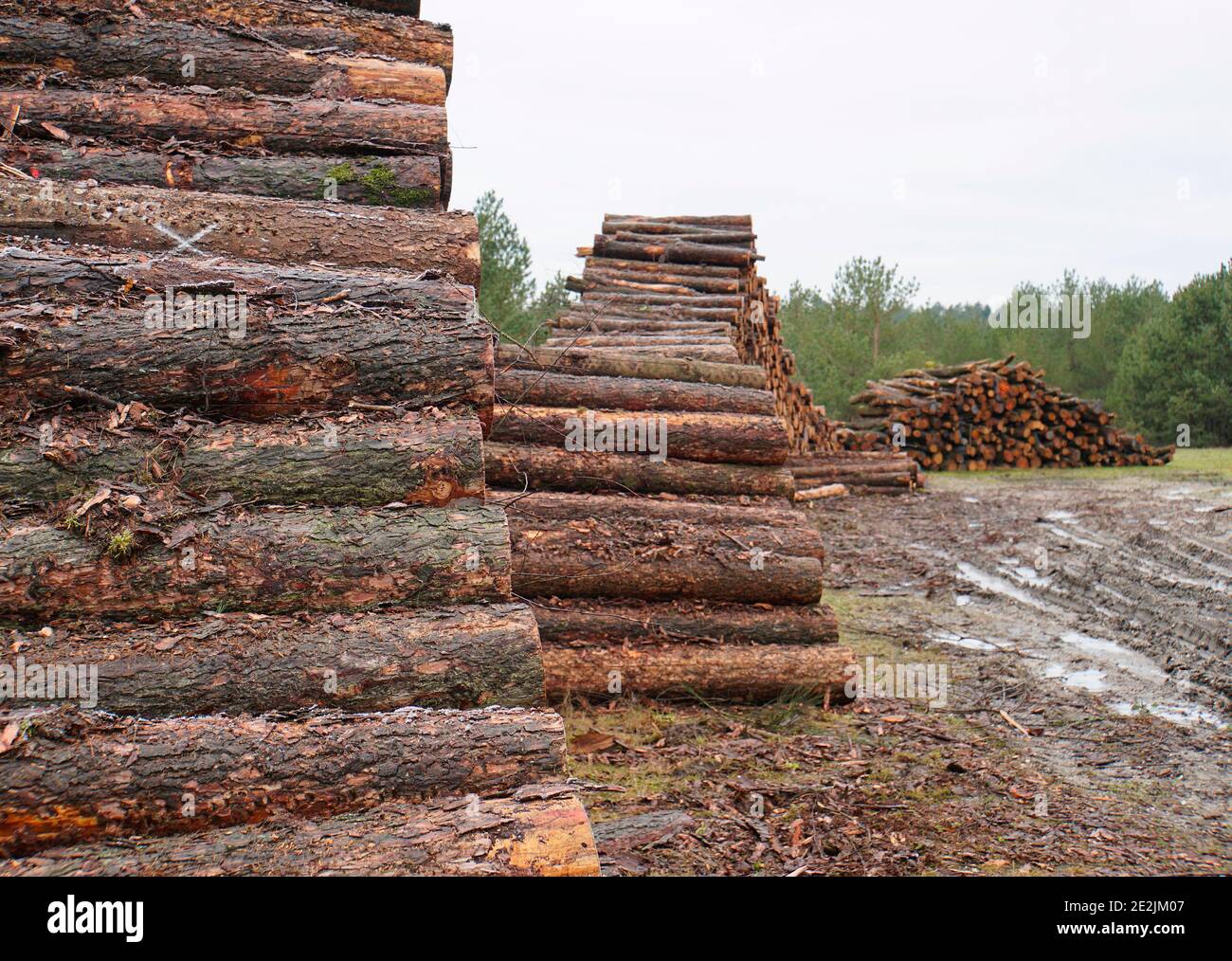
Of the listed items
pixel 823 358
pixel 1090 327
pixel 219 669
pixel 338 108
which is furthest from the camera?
pixel 1090 327

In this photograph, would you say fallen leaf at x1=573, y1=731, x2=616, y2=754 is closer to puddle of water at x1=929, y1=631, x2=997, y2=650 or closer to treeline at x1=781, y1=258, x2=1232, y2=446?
puddle of water at x1=929, y1=631, x2=997, y2=650

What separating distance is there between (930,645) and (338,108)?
573cm

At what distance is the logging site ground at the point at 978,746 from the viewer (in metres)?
4.26

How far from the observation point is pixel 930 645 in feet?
25.3

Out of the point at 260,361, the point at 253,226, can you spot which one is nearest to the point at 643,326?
the point at 253,226

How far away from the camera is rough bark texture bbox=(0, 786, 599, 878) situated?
2.62 metres

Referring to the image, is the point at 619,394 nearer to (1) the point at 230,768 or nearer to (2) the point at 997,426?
(1) the point at 230,768

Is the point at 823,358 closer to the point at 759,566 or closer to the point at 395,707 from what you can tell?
the point at 759,566

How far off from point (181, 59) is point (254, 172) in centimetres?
96

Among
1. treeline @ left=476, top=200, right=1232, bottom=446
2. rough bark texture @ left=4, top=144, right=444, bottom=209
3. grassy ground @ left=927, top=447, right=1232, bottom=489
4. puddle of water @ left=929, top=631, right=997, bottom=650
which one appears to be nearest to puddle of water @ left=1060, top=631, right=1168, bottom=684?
puddle of water @ left=929, top=631, right=997, bottom=650

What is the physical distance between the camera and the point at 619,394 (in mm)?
7344

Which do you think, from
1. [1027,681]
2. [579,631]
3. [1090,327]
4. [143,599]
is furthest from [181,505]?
[1090,327]

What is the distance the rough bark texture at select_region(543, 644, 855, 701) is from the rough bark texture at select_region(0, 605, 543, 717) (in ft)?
8.67

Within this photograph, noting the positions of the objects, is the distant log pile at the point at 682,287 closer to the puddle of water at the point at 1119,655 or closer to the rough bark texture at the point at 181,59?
the puddle of water at the point at 1119,655
